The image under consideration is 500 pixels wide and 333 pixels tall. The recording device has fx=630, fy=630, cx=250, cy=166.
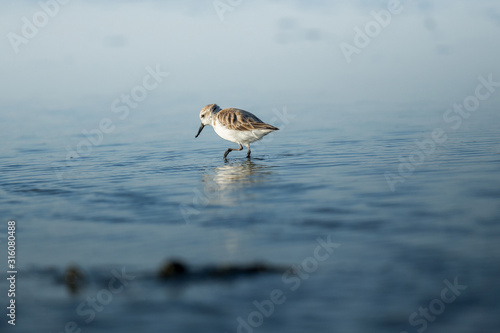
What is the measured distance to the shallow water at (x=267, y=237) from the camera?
562 cm

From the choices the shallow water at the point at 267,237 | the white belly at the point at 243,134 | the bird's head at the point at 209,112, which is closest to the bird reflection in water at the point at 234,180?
the shallow water at the point at 267,237

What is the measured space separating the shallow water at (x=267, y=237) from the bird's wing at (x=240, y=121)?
0.88 m

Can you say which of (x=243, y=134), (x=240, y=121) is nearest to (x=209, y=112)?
(x=240, y=121)

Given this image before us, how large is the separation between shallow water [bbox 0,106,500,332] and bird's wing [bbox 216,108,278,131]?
2.90 feet

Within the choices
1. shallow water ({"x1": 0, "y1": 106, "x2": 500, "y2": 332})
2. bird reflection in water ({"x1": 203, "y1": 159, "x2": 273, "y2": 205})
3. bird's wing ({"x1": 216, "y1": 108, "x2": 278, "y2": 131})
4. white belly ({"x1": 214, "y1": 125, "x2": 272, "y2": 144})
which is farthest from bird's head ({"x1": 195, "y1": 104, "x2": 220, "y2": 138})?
bird reflection in water ({"x1": 203, "y1": 159, "x2": 273, "y2": 205})

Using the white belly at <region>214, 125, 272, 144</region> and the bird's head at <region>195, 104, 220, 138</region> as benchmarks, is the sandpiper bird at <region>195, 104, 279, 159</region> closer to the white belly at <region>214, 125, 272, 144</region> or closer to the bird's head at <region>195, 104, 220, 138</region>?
the white belly at <region>214, 125, 272, 144</region>

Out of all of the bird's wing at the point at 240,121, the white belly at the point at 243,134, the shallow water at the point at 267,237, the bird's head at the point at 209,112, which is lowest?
the shallow water at the point at 267,237

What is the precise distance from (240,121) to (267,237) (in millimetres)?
8966

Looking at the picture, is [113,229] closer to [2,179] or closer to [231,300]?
[231,300]

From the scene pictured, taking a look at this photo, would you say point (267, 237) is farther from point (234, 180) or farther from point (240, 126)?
point (240, 126)

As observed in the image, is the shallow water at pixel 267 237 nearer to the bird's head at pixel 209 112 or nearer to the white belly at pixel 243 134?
the white belly at pixel 243 134

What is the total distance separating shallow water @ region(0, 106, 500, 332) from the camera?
5621mm

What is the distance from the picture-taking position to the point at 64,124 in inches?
1187

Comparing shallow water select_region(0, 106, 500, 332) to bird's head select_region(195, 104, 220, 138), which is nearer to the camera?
shallow water select_region(0, 106, 500, 332)
